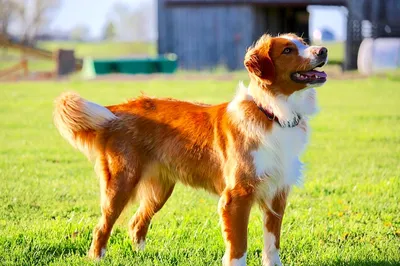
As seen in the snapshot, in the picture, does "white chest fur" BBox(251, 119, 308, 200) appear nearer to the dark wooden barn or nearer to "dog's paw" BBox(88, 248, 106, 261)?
"dog's paw" BBox(88, 248, 106, 261)

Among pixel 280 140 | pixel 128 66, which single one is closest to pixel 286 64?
pixel 280 140

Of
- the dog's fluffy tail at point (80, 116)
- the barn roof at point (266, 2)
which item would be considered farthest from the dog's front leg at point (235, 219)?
the barn roof at point (266, 2)

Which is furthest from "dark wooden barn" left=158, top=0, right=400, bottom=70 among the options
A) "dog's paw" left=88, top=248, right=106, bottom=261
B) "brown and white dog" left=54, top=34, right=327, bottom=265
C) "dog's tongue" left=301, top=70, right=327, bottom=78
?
"dog's tongue" left=301, top=70, right=327, bottom=78

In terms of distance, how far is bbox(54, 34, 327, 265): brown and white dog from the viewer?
5.42 metres

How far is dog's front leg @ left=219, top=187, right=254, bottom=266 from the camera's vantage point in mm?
5383

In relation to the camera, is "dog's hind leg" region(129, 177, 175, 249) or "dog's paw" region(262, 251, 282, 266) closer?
"dog's paw" region(262, 251, 282, 266)

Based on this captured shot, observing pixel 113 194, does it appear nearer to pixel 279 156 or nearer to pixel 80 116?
pixel 80 116

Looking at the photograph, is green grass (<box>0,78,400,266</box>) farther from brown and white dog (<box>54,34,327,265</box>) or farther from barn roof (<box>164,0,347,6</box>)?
barn roof (<box>164,0,347,6</box>)

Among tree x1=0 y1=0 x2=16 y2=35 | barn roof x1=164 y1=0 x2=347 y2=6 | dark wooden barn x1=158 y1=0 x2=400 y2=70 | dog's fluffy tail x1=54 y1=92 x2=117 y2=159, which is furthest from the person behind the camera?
tree x1=0 y1=0 x2=16 y2=35

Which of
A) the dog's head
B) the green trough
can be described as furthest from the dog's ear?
the green trough

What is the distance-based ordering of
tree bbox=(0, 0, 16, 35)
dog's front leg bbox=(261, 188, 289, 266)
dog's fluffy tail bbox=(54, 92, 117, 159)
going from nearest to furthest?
dog's front leg bbox=(261, 188, 289, 266)
dog's fluffy tail bbox=(54, 92, 117, 159)
tree bbox=(0, 0, 16, 35)

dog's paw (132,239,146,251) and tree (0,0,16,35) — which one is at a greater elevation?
dog's paw (132,239,146,251)

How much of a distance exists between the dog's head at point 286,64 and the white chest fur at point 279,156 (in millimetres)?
323

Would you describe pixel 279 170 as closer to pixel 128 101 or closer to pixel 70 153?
pixel 128 101
